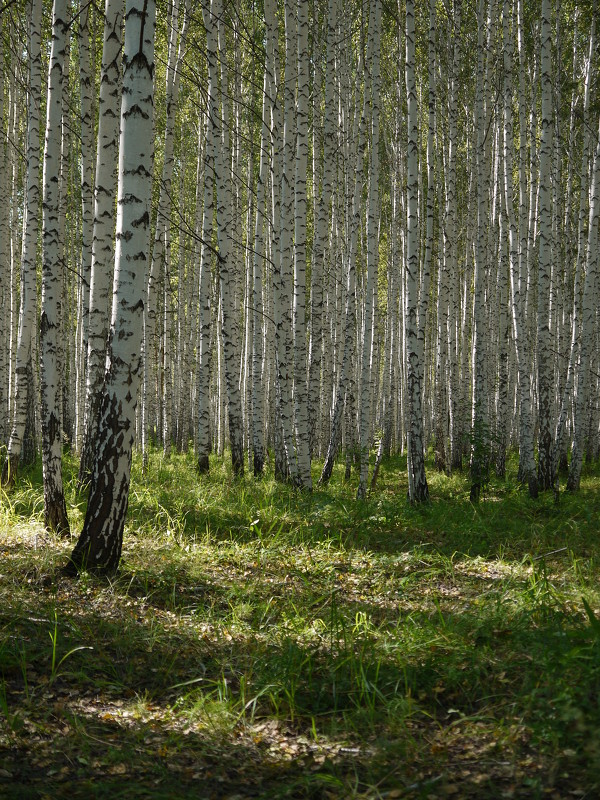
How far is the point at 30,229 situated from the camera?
24.7 feet

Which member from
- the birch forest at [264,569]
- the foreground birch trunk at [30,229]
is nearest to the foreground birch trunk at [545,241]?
→ the birch forest at [264,569]

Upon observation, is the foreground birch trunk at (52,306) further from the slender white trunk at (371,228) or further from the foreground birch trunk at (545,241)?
the foreground birch trunk at (545,241)

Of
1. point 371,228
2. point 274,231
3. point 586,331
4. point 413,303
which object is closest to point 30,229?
point 274,231

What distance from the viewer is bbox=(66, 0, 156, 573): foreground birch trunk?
4793mm

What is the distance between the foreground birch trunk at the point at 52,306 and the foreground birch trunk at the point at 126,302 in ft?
3.88

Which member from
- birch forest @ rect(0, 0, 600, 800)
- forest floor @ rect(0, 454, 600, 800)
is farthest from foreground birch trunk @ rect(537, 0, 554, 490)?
forest floor @ rect(0, 454, 600, 800)

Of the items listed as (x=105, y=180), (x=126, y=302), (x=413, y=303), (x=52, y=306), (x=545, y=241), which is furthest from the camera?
(x=545, y=241)

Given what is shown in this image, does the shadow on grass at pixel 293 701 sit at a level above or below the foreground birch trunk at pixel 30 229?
below

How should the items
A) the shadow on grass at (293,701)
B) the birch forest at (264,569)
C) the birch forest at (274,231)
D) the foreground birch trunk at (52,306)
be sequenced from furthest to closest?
the foreground birch trunk at (52,306) < the birch forest at (274,231) < the birch forest at (264,569) < the shadow on grass at (293,701)

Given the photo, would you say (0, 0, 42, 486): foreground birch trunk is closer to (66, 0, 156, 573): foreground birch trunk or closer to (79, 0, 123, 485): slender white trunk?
(79, 0, 123, 485): slender white trunk

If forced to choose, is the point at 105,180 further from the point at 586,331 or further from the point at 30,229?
the point at 586,331

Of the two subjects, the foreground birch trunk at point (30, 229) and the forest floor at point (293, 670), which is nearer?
the forest floor at point (293, 670)

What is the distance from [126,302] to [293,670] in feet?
9.41

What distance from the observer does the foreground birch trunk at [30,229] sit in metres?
7.47
